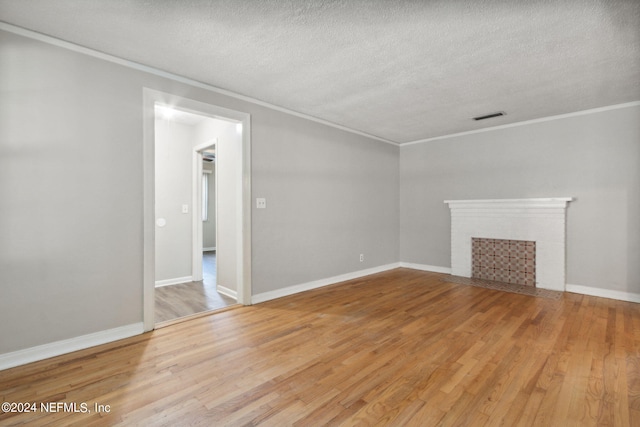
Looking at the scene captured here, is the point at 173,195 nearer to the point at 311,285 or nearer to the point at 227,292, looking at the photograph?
the point at 227,292

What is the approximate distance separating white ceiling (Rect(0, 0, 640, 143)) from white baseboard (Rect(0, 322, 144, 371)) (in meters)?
2.41

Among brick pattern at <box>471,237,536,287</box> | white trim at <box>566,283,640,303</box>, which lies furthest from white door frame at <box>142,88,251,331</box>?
white trim at <box>566,283,640,303</box>

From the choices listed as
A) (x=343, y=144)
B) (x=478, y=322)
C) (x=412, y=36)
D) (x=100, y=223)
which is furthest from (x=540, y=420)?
(x=343, y=144)

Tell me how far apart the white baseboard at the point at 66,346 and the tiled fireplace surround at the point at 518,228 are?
470 centimetres

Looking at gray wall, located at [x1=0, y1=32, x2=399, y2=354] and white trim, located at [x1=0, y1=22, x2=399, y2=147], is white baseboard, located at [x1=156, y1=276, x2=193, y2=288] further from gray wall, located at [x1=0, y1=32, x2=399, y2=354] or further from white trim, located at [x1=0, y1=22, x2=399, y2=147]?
white trim, located at [x1=0, y1=22, x2=399, y2=147]

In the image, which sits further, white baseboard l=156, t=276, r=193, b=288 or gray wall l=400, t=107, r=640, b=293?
white baseboard l=156, t=276, r=193, b=288

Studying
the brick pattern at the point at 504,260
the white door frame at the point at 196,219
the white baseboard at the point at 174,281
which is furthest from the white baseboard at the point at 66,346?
the brick pattern at the point at 504,260

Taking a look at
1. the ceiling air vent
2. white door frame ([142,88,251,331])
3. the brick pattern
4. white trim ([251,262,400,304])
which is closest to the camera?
white door frame ([142,88,251,331])

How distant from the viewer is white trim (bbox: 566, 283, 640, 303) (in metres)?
3.71

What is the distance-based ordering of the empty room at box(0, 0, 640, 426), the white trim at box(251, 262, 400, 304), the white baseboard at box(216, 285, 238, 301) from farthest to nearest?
the white baseboard at box(216, 285, 238, 301)
the white trim at box(251, 262, 400, 304)
the empty room at box(0, 0, 640, 426)

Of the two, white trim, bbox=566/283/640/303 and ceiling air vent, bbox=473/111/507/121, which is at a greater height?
ceiling air vent, bbox=473/111/507/121

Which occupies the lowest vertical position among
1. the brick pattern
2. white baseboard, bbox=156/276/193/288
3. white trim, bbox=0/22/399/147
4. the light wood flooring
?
the light wood flooring

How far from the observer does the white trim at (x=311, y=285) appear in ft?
12.1

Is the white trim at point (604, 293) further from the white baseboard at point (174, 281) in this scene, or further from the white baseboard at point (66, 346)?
the white baseboard at point (174, 281)
